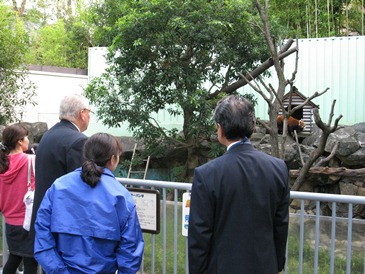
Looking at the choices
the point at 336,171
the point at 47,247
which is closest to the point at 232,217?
the point at 47,247

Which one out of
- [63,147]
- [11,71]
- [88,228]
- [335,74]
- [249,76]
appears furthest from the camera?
[11,71]

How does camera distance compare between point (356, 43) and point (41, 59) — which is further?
point (41, 59)

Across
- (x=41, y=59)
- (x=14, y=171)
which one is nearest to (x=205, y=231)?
(x=14, y=171)

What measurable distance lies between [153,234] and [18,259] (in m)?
1.14

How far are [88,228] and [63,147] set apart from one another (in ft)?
3.46

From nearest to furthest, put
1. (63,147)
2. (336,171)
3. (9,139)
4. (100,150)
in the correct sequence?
(100,150)
(63,147)
(9,139)
(336,171)

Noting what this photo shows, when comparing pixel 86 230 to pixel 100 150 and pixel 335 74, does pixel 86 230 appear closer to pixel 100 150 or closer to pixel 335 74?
Answer: pixel 100 150

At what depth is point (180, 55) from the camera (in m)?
10.7

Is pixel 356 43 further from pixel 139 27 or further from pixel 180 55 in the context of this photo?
pixel 139 27

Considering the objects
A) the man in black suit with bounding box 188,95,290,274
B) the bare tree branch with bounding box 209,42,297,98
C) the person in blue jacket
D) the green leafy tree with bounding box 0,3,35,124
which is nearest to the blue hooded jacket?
the person in blue jacket

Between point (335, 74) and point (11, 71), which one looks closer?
point (335, 74)

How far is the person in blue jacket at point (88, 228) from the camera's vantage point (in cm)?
274

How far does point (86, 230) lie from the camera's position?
2.73 metres

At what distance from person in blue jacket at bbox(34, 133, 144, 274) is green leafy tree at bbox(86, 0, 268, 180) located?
7.22 m
